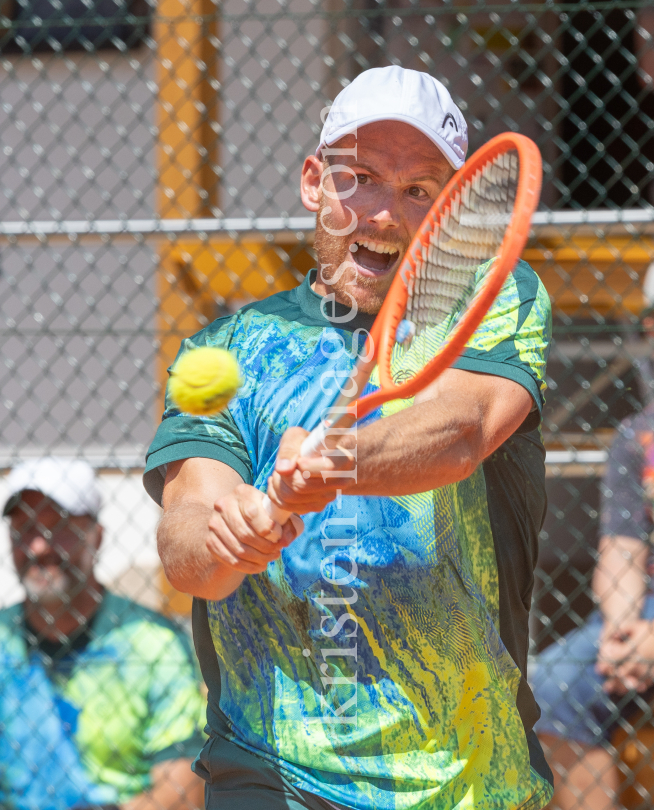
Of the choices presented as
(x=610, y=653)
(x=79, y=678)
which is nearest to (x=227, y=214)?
(x=79, y=678)

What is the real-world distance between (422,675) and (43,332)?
2133 millimetres

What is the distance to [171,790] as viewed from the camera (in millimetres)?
2938

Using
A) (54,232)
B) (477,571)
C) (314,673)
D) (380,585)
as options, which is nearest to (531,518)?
(477,571)

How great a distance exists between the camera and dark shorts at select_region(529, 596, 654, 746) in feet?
9.77

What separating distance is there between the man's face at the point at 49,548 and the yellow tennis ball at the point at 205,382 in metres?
1.99

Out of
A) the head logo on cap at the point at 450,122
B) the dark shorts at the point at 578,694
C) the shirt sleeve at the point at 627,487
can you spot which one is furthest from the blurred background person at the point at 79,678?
the head logo on cap at the point at 450,122

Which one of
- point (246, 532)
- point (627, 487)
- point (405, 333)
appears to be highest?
point (405, 333)

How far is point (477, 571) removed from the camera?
1.49 metres

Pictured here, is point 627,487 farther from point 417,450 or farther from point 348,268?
point 417,450

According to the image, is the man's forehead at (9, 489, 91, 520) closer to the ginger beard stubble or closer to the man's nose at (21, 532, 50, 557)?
the man's nose at (21, 532, 50, 557)

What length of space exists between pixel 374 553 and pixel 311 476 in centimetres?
34

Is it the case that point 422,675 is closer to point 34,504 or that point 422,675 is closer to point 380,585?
point 380,585

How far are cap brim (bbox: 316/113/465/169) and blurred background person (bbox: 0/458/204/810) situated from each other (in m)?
1.93

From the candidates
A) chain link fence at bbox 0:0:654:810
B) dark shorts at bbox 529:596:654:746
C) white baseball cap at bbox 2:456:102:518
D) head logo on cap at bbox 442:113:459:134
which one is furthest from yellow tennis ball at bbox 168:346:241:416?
dark shorts at bbox 529:596:654:746
